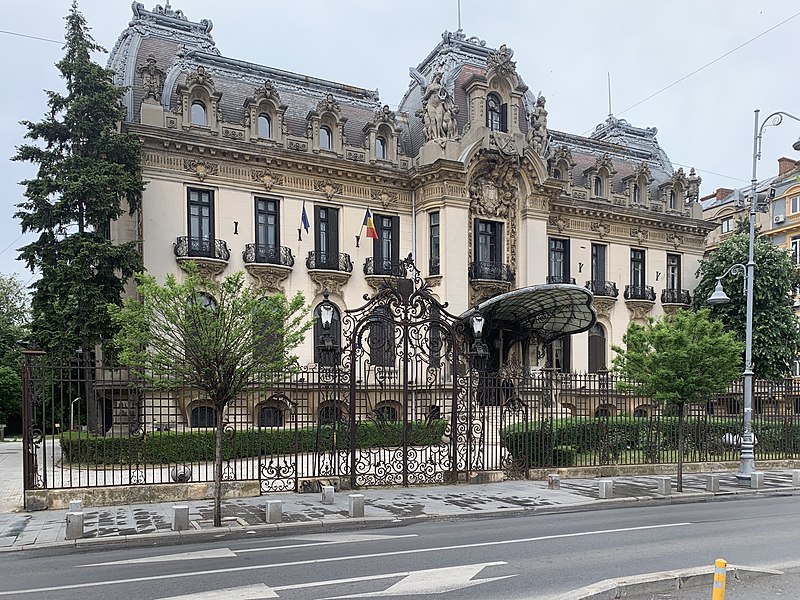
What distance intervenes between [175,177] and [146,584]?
2280 cm

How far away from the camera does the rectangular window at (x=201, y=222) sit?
2891cm

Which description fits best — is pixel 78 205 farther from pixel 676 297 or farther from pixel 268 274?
pixel 676 297

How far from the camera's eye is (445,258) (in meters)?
32.4

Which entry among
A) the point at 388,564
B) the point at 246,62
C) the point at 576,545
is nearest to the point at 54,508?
the point at 388,564

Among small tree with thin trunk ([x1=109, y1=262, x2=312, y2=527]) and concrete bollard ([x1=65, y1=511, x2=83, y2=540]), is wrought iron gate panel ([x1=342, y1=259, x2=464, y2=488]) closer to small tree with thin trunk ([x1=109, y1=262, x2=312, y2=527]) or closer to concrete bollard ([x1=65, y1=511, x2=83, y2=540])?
small tree with thin trunk ([x1=109, y1=262, x2=312, y2=527])

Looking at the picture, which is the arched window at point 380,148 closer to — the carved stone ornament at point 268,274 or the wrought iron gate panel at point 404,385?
the carved stone ornament at point 268,274

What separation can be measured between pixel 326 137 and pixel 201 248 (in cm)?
834

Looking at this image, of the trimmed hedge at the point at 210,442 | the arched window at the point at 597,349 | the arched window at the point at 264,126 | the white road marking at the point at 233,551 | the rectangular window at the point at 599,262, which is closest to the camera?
the white road marking at the point at 233,551

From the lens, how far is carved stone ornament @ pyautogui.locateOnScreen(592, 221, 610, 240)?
1539 inches

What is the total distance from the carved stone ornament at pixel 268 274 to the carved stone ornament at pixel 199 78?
26.5 ft

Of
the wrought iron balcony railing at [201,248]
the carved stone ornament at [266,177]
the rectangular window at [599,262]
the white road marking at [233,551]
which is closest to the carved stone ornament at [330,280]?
the wrought iron balcony railing at [201,248]

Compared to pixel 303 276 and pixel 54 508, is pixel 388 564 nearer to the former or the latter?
pixel 54 508

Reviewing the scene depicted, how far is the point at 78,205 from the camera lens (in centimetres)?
2470

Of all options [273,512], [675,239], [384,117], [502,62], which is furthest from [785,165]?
[273,512]
